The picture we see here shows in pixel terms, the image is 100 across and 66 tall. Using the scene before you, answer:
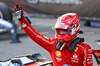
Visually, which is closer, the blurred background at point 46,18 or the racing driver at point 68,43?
the racing driver at point 68,43

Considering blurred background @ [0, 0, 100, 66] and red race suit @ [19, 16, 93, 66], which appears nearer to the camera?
red race suit @ [19, 16, 93, 66]

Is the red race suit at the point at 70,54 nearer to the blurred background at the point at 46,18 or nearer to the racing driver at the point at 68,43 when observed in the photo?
the racing driver at the point at 68,43

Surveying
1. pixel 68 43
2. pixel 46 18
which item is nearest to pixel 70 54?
pixel 68 43

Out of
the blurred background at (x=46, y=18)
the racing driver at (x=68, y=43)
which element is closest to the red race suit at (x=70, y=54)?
the racing driver at (x=68, y=43)

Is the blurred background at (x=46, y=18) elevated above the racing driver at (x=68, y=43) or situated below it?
below

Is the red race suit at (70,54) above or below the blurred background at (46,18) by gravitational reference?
above

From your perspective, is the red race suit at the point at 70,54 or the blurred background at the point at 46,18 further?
the blurred background at the point at 46,18

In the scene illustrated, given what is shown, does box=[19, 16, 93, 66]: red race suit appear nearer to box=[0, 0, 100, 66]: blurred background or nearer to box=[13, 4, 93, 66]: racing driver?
box=[13, 4, 93, 66]: racing driver

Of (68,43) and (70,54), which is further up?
(68,43)

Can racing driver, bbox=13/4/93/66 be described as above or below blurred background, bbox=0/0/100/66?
above

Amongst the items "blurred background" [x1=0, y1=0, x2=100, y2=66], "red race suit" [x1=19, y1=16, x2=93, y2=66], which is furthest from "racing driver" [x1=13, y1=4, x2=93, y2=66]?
"blurred background" [x1=0, y1=0, x2=100, y2=66]

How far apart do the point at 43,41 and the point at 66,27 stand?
1.49 ft

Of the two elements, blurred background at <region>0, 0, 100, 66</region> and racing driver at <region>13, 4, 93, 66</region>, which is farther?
blurred background at <region>0, 0, 100, 66</region>

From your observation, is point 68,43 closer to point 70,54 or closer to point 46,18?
point 70,54
